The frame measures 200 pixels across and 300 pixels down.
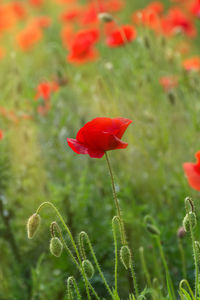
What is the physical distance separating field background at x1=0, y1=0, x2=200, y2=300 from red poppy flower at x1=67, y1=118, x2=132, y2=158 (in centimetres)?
59

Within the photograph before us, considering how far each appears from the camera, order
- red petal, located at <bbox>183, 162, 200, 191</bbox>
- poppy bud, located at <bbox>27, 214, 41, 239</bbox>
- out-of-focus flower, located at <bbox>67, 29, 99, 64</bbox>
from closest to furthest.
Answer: poppy bud, located at <bbox>27, 214, 41, 239</bbox> → red petal, located at <bbox>183, 162, 200, 191</bbox> → out-of-focus flower, located at <bbox>67, 29, 99, 64</bbox>

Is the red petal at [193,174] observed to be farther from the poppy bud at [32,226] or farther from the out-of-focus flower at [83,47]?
the out-of-focus flower at [83,47]

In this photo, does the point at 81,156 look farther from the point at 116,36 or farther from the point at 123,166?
the point at 116,36

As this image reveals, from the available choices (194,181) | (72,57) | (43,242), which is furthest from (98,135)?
(72,57)

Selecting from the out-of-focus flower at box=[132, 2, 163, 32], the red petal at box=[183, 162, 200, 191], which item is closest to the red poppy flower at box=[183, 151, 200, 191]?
the red petal at box=[183, 162, 200, 191]

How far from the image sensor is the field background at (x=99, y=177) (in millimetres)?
1956

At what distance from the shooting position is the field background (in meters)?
1.96

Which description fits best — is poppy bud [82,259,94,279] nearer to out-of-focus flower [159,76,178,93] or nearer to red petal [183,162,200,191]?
red petal [183,162,200,191]

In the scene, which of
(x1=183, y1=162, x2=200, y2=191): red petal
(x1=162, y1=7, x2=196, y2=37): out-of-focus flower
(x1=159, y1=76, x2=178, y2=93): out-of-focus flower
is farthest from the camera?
(x1=162, y1=7, x2=196, y2=37): out-of-focus flower

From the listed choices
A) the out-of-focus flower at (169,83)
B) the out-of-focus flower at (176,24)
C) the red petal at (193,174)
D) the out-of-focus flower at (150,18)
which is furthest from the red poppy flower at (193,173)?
the out-of-focus flower at (176,24)

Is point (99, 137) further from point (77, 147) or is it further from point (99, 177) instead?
point (99, 177)

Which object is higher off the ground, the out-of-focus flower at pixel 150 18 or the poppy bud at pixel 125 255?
the out-of-focus flower at pixel 150 18

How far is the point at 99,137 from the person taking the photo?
1.28 metres

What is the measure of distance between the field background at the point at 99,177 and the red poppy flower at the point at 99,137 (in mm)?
591
